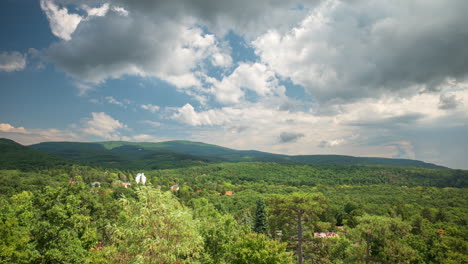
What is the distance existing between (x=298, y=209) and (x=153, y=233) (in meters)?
11.7

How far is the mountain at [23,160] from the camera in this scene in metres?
113

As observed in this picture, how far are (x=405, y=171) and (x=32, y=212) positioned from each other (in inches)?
8224

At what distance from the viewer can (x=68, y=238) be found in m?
17.9

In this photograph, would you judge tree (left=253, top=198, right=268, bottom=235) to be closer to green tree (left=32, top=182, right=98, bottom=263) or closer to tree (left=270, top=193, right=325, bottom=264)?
tree (left=270, top=193, right=325, bottom=264)

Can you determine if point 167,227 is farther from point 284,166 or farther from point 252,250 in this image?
point 284,166

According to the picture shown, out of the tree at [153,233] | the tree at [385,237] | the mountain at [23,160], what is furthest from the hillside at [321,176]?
the tree at [153,233]

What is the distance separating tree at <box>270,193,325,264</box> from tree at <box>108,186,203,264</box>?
825cm

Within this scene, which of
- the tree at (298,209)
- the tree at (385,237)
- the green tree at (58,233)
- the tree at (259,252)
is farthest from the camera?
the tree at (385,237)

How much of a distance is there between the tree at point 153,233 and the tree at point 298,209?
325 inches

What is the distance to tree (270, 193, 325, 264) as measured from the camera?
56.8 ft

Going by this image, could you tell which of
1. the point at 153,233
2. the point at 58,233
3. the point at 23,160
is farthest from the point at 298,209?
the point at 23,160

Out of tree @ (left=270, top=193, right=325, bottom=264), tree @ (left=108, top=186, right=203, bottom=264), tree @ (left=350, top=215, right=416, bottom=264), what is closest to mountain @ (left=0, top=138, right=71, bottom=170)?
tree @ (left=108, top=186, right=203, bottom=264)

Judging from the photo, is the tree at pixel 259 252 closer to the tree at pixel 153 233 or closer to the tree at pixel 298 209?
the tree at pixel 298 209

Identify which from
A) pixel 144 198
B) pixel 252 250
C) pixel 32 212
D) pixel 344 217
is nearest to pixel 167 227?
pixel 144 198
